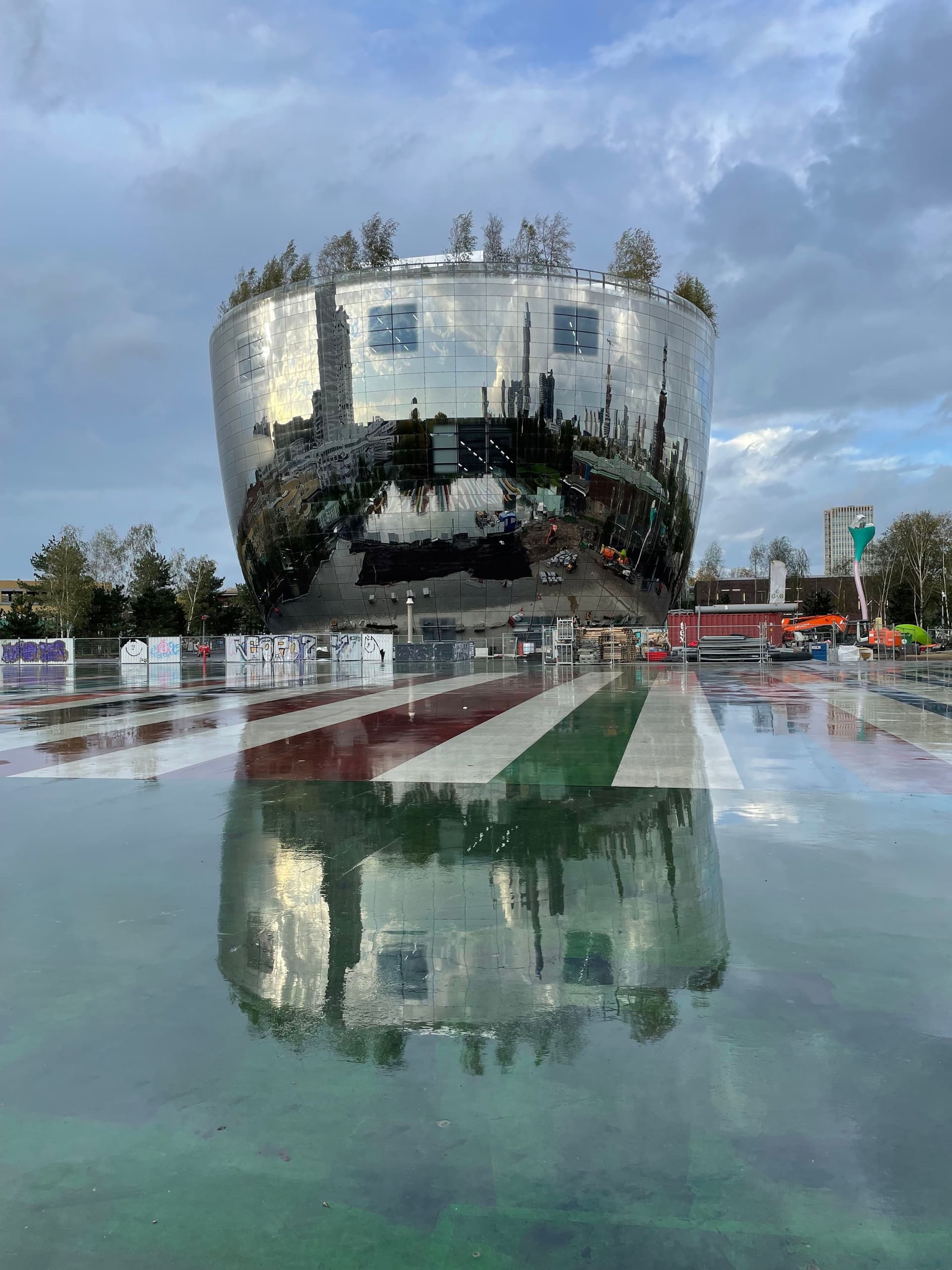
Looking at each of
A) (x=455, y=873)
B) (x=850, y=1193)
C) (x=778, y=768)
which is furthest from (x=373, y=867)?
(x=778, y=768)

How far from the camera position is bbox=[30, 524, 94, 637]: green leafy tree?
247 ft

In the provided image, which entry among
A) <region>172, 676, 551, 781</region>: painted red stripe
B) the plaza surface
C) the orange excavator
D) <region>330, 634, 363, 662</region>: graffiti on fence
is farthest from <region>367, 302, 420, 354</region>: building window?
the plaza surface

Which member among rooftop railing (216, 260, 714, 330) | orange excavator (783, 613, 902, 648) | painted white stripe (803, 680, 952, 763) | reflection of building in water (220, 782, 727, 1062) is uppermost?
rooftop railing (216, 260, 714, 330)

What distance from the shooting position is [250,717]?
17.7 m

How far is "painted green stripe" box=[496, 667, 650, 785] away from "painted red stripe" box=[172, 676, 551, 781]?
1.62 m

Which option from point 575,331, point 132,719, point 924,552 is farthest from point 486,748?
point 924,552

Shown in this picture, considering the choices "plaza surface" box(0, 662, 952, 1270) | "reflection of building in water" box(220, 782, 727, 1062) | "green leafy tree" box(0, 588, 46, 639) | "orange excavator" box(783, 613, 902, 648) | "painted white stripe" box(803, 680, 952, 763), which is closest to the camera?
"plaza surface" box(0, 662, 952, 1270)

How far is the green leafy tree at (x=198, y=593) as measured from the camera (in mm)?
90188

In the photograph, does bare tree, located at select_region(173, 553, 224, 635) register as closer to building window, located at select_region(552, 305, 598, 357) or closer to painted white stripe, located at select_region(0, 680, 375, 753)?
building window, located at select_region(552, 305, 598, 357)

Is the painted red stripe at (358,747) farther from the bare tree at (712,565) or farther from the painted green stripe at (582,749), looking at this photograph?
the bare tree at (712,565)

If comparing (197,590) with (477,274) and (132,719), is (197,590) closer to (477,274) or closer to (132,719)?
(477,274)

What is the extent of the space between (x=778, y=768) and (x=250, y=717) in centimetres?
1079

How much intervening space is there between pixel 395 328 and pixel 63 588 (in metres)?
36.4

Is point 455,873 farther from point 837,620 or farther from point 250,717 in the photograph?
point 837,620
